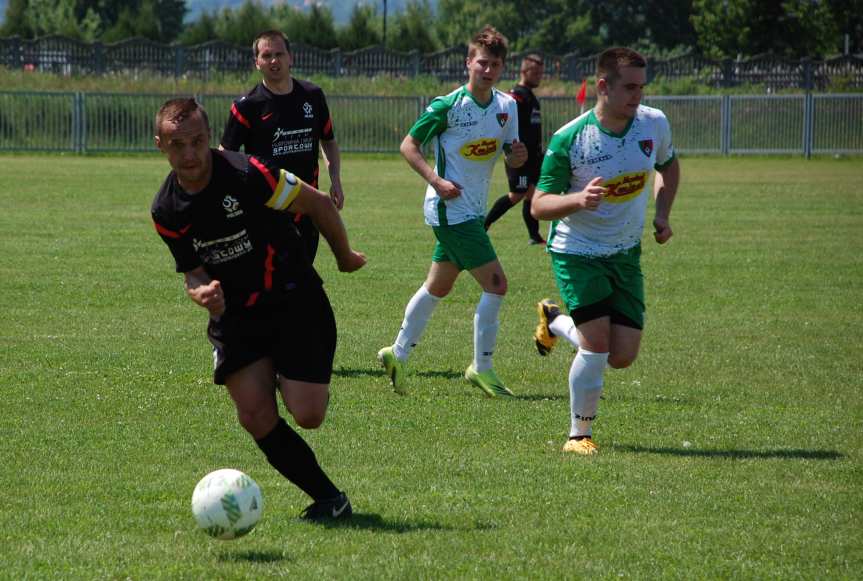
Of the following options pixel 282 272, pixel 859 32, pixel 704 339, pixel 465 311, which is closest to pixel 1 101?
pixel 465 311

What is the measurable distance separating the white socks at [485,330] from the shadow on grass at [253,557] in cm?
360

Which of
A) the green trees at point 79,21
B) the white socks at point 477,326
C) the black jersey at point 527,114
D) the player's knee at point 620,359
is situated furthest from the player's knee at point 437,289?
the green trees at point 79,21

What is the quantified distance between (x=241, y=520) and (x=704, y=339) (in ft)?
20.8

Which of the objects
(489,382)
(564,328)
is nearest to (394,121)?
(564,328)

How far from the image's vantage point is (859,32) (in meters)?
67.4

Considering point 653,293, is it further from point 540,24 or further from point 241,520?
point 540,24

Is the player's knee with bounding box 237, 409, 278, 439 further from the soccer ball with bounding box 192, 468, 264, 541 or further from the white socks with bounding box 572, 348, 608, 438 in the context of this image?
the white socks with bounding box 572, 348, 608, 438

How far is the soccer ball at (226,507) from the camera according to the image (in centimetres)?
495

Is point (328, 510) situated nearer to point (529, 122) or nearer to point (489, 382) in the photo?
point (489, 382)

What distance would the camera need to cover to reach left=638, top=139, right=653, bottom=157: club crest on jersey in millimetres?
6859

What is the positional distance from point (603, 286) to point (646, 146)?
793 mm

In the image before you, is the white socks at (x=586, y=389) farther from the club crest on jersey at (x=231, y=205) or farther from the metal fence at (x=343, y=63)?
the metal fence at (x=343, y=63)

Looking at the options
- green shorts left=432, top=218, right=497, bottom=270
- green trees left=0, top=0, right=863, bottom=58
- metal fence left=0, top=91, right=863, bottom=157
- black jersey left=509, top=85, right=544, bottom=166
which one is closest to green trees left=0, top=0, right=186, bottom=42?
green trees left=0, top=0, right=863, bottom=58

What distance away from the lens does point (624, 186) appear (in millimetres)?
6863
